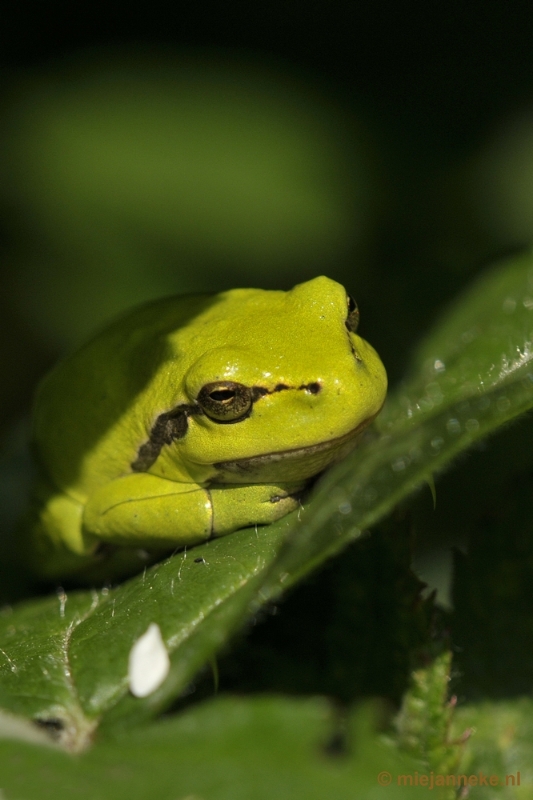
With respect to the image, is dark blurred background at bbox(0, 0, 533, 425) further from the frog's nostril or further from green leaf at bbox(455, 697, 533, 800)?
green leaf at bbox(455, 697, 533, 800)

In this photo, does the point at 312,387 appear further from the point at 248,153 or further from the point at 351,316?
the point at 248,153

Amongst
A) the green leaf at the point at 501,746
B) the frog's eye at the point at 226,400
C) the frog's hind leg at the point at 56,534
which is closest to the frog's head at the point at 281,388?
the frog's eye at the point at 226,400

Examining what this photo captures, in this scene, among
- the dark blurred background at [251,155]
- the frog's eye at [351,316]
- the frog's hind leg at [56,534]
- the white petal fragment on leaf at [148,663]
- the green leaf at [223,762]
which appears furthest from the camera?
the dark blurred background at [251,155]

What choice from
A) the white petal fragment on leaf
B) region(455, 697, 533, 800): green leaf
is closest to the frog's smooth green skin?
the white petal fragment on leaf

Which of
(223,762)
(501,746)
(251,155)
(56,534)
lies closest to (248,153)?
(251,155)

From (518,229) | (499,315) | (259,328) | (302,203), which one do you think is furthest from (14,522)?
(518,229)

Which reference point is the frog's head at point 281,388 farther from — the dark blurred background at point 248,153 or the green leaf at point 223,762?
the dark blurred background at point 248,153

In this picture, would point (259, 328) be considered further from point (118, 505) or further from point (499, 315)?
point (499, 315)
